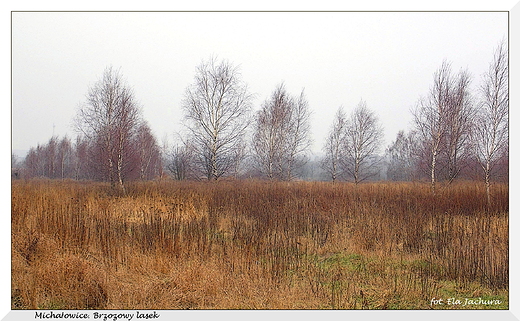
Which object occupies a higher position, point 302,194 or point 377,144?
point 377,144

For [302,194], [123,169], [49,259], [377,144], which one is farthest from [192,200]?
[377,144]

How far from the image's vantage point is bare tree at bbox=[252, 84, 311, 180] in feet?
46.8

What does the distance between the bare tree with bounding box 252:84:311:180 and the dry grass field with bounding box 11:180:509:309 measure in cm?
678

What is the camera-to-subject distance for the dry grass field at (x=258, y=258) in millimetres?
4336

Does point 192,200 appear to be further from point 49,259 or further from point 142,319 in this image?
point 142,319

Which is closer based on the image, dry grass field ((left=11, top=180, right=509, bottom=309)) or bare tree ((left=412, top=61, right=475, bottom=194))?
dry grass field ((left=11, top=180, right=509, bottom=309))

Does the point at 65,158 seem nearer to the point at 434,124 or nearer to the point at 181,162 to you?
the point at 181,162

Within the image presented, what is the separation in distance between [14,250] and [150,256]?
7.06 feet

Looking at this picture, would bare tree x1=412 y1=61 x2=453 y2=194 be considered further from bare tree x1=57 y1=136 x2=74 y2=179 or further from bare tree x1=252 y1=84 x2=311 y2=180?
bare tree x1=57 y1=136 x2=74 y2=179

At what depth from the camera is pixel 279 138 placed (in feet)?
49.1

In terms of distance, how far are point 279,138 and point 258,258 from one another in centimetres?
1016

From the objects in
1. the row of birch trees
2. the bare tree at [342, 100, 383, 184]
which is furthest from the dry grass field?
the bare tree at [342, 100, 383, 184]

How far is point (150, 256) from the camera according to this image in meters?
5.20

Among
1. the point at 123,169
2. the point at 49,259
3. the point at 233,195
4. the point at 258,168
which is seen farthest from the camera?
the point at 258,168
